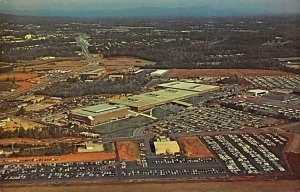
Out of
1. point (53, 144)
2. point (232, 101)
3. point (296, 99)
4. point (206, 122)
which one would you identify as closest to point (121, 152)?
point (53, 144)

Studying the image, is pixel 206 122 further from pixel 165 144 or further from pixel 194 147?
pixel 165 144

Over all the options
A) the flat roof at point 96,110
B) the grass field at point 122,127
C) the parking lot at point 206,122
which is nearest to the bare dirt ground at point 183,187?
the grass field at point 122,127

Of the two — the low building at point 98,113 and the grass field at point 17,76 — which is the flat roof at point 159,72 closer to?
the low building at point 98,113

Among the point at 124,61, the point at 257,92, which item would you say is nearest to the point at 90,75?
the point at 124,61

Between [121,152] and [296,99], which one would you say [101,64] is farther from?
[296,99]

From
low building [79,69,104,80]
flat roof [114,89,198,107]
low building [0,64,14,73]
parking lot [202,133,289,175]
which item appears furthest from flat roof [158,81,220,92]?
low building [0,64,14,73]

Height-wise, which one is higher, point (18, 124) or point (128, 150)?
point (18, 124)

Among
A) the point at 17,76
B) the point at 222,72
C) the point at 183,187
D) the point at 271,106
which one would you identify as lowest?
the point at 183,187
